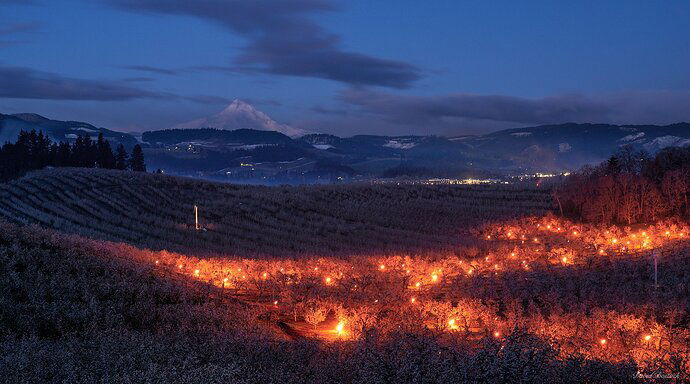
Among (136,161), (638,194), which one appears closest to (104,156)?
(136,161)

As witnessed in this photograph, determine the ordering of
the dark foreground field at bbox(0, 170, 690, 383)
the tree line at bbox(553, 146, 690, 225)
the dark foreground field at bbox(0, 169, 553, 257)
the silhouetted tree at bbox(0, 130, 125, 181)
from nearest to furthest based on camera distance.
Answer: the dark foreground field at bbox(0, 170, 690, 383)
the dark foreground field at bbox(0, 169, 553, 257)
the tree line at bbox(553, 146, 690, 225)
the silhouetted tree at bbox(0, 130, 125, 181)

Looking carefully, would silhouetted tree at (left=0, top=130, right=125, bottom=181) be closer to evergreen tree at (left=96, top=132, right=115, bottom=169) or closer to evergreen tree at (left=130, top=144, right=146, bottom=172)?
evergreen tree at (left=96, top=132, right=115, bottom=169)

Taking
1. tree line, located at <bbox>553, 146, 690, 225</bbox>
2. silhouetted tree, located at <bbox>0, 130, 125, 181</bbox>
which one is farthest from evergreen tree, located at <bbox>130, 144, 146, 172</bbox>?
A: tree line, located at <bbox>553, 146, 690, 225</bbox>

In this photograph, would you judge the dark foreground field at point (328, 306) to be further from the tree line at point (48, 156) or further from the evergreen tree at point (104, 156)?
the evergreen tree at point (104, 156)

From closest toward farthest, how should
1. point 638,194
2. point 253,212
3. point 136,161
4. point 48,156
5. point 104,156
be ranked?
point 638,194, point 253,212, point 48,156, point 104,156, point 136,161

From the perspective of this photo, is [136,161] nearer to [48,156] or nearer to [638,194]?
[48,156]

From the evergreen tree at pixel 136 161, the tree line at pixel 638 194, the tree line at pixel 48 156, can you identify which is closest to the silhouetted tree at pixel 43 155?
the tree line at pixel 48 156
